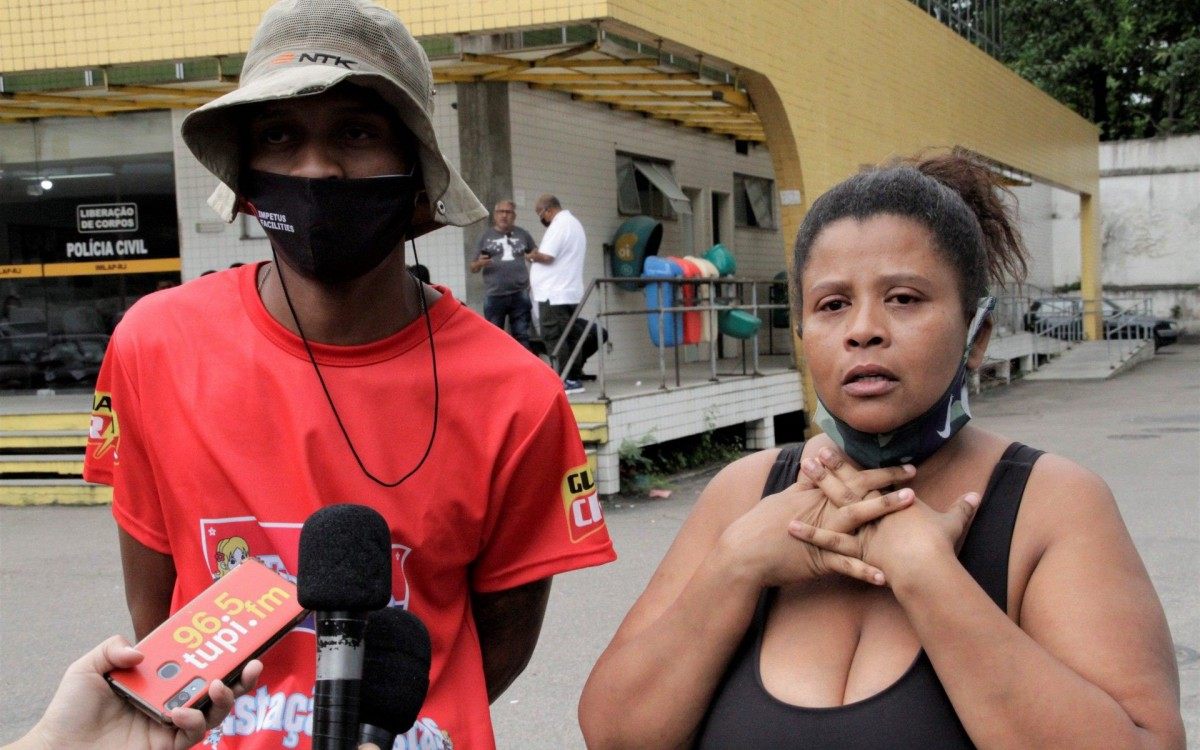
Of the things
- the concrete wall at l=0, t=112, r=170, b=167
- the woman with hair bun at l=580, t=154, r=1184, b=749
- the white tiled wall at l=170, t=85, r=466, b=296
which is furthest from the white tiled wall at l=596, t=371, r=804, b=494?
the woman with hair bun at l=580, t=154, r=1184, b=749

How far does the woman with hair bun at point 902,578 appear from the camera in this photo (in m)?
1.71

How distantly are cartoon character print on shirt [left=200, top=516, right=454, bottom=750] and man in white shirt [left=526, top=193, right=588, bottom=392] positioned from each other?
978 centimetres

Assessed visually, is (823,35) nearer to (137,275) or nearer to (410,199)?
(137,275)

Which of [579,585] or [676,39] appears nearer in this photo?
[579,585]

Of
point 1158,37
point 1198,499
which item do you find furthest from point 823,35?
point 1158,37

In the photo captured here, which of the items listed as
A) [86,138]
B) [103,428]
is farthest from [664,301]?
[103,428]

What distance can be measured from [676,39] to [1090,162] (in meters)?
22.2

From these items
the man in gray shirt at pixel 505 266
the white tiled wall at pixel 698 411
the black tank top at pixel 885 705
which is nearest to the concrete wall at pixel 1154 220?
the white tiled wall at pixel 698 411

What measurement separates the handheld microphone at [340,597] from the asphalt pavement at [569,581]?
11.9 feet

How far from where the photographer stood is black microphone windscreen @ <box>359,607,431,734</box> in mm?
1612

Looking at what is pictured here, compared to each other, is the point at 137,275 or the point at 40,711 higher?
the point at 137,275

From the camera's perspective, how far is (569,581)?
785 cm

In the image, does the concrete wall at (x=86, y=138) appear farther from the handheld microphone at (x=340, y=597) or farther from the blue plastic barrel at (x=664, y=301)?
the handheld microphone at (x=340, y=597)

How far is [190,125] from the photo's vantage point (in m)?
2.19
